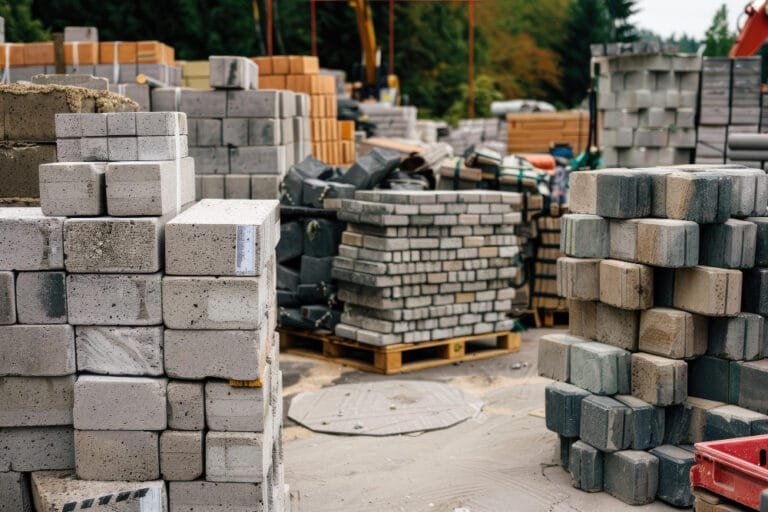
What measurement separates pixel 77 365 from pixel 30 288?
20.8 inches

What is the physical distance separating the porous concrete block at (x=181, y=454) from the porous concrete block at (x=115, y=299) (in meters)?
0.68

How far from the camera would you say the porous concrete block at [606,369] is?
725 centimetres

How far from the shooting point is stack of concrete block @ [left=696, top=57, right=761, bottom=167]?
1424cm

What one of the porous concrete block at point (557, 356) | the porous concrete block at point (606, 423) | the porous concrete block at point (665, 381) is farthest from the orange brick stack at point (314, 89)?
the porous concrete block at point (665, 381)

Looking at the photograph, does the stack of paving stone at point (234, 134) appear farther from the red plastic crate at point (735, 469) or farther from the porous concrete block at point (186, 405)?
the red plastic crate at point (735, 469)

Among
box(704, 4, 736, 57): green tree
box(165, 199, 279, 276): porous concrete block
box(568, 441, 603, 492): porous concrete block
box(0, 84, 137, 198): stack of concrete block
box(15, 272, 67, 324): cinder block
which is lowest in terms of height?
box(568, 441, 603, 492): porous concrete block

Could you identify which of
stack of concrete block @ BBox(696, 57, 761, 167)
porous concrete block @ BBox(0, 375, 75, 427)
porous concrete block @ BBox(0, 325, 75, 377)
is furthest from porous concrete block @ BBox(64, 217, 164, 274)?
stack of concrete block @ BBox(696, 57, 761, 167)

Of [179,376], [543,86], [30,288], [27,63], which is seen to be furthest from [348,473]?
[543,86]

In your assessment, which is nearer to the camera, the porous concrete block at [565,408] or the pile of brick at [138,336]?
the pile of brick at [138,336]

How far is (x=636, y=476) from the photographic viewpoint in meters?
6.95

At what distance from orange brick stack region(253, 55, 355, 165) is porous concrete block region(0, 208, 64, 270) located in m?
9.70

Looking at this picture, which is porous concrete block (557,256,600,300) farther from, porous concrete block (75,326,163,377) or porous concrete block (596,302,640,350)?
porous concrete block (75,326,163,377)

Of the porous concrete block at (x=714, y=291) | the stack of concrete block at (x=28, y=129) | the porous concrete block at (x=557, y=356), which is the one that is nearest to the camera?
the stack of concrete block at (x=28, y=129)

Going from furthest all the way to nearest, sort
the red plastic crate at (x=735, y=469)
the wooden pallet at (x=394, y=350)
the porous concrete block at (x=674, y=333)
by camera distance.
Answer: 1. the wooden pallet at (x=394, y=350)
2. the porous concrete block at (x=674, y=333)
3. the red plastic crate at (x=735, y=469)
